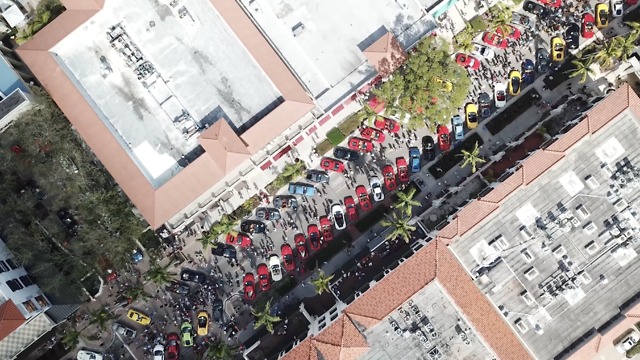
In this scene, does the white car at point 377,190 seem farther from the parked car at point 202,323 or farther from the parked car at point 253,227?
the parked car at point 202,323

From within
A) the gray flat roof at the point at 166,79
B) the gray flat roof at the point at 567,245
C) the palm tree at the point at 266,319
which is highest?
the gray flat roof at the point at 166,79

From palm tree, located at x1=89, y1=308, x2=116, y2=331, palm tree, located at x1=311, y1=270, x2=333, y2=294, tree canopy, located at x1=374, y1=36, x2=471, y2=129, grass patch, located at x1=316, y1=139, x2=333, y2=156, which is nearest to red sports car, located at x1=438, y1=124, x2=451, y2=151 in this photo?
tree canopy, located at x1=374, y1=36, x2=471, y2=129

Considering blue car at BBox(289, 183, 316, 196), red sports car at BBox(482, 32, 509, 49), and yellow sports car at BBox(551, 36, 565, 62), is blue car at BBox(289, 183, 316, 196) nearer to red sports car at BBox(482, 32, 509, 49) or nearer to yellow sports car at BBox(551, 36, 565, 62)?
red sports car at BBox(482, 32, 509, 49)

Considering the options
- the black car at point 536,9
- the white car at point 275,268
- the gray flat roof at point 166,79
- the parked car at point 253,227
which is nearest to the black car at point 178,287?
the parked car at point 253,227

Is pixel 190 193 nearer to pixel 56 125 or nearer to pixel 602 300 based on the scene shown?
pixel 56 125

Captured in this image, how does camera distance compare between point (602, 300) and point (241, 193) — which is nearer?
point (602, 300)

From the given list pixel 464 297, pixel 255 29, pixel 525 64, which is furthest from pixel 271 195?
pixel 525 64
